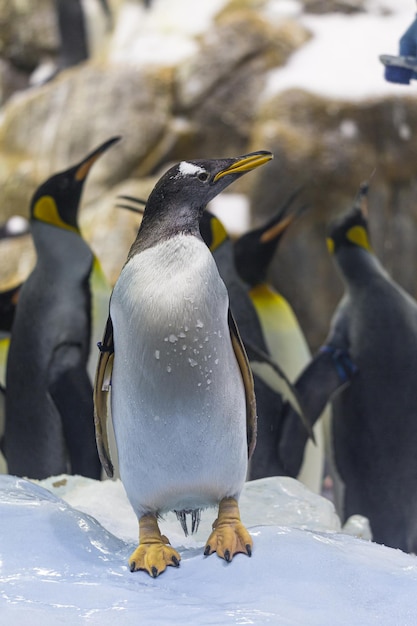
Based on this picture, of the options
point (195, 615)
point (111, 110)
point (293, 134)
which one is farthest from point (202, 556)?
point (111, 110)

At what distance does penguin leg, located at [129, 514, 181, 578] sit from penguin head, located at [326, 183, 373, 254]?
73.3 inches

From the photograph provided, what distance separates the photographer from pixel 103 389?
5.36 feet

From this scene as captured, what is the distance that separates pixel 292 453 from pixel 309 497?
3.10 ft

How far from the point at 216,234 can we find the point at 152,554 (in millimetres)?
1775

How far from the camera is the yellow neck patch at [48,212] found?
3.17m

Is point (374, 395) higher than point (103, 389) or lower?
lower

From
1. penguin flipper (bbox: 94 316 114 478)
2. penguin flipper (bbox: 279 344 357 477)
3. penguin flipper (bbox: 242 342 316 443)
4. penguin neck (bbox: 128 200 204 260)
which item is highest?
penguin neck (bbox: 128 200 204 260)

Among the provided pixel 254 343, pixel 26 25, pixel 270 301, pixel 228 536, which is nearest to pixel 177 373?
pixel 228 536

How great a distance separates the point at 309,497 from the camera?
2.26 m

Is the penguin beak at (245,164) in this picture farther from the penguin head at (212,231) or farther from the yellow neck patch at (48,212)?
the yellow neck patch at (48,212)

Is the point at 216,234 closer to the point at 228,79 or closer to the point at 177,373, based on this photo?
the point at 177,373

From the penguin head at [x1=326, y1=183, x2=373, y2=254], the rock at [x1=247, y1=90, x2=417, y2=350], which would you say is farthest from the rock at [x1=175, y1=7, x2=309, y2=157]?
the penguin head at [x1=326, y1=183, x2=373, y2=254]

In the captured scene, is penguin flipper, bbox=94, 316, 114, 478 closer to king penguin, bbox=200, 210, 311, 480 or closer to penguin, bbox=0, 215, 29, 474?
king penguin, bbox=200, 210, 311, 480

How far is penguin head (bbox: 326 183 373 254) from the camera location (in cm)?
321
